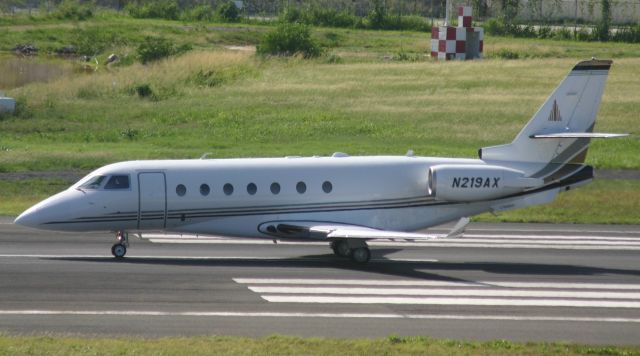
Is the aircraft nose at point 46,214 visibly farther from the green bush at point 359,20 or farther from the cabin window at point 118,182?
the green bush at point 359,20

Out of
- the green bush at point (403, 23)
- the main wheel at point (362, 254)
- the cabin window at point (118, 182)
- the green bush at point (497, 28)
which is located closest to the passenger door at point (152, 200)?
the cabin window at point (118, 182)

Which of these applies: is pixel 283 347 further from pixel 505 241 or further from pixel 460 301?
pixel 505 241

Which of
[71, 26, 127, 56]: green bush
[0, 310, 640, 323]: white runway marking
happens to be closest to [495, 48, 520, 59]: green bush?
[71, 26, 127, 56]: green bush

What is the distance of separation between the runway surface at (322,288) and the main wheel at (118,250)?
1.00 ft

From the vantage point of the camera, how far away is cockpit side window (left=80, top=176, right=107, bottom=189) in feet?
84.0

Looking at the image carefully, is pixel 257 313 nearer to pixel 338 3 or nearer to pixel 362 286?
pixel 362 286

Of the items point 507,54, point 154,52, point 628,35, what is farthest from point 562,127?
point 628,35

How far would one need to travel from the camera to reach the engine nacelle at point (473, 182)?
26.1 meters

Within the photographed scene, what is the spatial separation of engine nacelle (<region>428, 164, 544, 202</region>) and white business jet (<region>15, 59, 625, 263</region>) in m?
0.02

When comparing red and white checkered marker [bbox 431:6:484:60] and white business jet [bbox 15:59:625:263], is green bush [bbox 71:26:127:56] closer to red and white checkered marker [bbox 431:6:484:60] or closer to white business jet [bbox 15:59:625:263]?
red and white checkered marker [bbox 431:6:484:60]

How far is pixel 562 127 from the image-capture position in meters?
26.8

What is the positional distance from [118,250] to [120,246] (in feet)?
0.34

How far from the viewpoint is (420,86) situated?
201ft

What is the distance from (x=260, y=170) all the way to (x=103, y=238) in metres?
5.21
